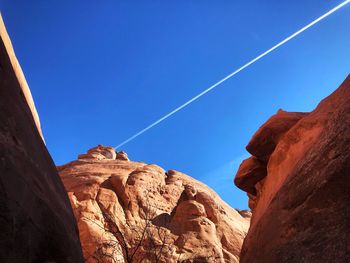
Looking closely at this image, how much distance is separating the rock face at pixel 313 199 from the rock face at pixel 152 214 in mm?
11475

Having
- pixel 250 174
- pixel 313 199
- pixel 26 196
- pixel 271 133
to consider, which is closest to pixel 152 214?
pixel 250 174

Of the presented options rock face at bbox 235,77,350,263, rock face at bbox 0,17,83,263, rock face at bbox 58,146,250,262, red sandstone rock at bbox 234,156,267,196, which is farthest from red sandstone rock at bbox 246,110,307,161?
rock face at bbox 58,146,250,262

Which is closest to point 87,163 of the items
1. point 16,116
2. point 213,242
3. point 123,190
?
point 123,190

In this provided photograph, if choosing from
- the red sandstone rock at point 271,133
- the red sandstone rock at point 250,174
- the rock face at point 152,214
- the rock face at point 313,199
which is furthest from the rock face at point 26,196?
the rock face at point 152,214

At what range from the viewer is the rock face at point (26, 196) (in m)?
4.53

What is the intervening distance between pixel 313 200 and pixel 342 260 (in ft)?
4.71

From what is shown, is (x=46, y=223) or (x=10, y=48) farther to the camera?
(x=10, y=48)

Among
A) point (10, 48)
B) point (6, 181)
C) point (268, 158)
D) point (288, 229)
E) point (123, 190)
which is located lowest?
point (288, 229)

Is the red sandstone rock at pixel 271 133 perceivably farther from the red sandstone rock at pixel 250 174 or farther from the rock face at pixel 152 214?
the rock face at pixel 152 214

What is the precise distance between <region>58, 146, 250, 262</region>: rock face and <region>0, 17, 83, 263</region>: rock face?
39.2 feet

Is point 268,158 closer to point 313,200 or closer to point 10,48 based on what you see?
point 313,200

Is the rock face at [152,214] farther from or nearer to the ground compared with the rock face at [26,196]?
farther from the ground

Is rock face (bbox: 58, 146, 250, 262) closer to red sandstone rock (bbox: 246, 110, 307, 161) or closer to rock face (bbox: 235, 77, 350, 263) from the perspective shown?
red sandstone rock (bbox: 246, 110, 307, 161)

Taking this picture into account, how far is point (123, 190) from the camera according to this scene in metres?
24.2
